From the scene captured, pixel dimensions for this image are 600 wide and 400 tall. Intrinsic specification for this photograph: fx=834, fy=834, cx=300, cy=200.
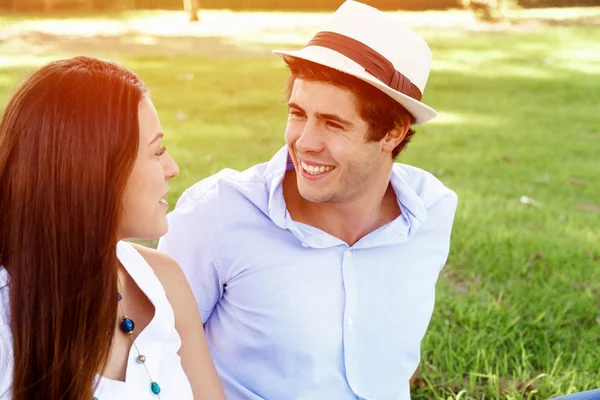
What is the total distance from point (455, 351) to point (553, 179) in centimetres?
316

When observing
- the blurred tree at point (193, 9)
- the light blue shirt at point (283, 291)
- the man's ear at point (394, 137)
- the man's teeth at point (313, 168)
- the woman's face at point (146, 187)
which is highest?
the woman's face at point (146, 187)

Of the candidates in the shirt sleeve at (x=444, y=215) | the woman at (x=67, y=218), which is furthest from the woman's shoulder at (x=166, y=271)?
the shirt sleeve at (x=444, y=215)

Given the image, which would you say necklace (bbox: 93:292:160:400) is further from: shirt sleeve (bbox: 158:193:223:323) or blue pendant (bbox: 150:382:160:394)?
shirt sleeve (bbox: 158:193:223:323)

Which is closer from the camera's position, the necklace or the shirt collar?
the necklace

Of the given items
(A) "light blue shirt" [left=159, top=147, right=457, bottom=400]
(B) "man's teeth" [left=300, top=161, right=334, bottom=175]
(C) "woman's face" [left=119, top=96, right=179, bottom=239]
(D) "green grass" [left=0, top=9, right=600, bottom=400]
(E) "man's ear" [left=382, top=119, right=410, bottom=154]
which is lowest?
(D) "green grass" [left=0, top=9, right=600, bottom=400]

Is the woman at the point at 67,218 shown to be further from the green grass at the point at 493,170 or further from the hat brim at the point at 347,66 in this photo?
the green grass at the point at 493,170

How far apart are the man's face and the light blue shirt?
0.13m

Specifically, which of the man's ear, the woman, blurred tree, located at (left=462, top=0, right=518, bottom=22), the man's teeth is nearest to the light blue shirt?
the man's teeth

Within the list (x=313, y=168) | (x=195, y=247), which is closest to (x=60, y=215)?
(x=195, y=247)

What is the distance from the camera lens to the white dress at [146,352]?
191cm

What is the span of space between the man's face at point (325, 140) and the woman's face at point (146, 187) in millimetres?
685

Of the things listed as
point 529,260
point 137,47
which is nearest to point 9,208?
point 529,260

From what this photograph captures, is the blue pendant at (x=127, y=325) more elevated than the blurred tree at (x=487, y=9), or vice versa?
the blue pendant at (x=127, y=325)

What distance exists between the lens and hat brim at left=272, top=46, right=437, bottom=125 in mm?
2627
